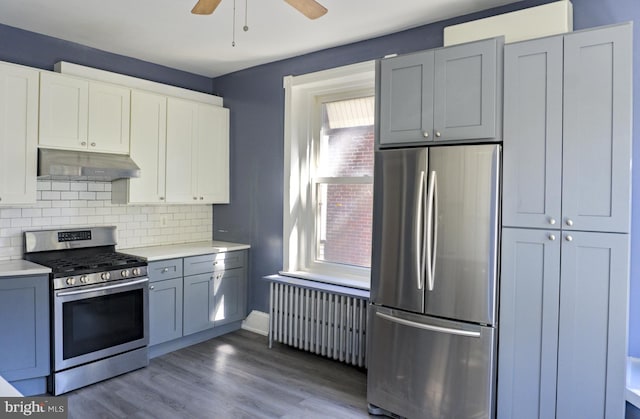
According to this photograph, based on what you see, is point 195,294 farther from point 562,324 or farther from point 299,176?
point 562,324

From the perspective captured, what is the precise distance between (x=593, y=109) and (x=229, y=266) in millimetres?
3302

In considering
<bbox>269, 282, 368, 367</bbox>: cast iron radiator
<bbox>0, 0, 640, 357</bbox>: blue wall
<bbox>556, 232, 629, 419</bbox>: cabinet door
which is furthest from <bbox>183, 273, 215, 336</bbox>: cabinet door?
<bbox>556, 232, 629, 419</bbox>: cabinet door

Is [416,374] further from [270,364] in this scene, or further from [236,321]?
[236,321]

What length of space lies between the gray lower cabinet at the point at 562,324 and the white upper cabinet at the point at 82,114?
10.5 ft

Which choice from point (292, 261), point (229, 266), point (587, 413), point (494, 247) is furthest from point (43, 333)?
point (587, 413)

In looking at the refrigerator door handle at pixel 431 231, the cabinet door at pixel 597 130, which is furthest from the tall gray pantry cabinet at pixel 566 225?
the refrigerator door handle at pixel 431 231

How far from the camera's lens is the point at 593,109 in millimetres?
2189

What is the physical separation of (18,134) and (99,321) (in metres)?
1.51

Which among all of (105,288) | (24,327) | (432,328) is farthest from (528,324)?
(24,327)

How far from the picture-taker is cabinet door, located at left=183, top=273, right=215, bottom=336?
156 inches

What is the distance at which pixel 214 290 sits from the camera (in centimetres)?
419

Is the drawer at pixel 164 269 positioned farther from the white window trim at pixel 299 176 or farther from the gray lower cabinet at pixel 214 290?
the white window trim at pixel 299 176

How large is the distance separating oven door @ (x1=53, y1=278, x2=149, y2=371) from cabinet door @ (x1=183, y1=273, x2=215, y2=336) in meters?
0.41

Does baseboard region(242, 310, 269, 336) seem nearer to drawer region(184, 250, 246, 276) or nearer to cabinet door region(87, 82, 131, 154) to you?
drawer region(184, 250, 246, 276)
